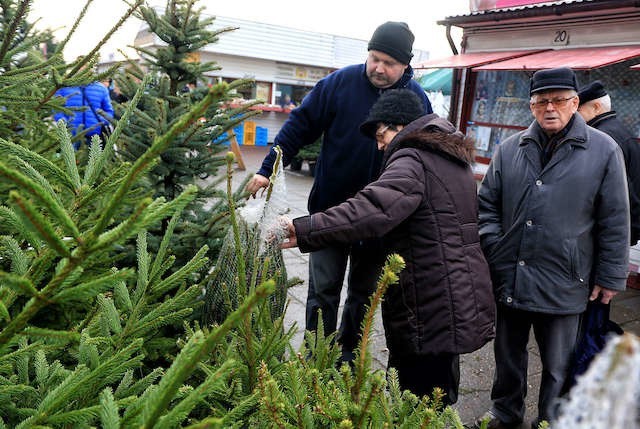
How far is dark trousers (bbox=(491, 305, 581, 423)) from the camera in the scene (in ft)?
8.87

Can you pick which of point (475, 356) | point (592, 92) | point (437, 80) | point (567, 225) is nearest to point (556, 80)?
point (567, 225)

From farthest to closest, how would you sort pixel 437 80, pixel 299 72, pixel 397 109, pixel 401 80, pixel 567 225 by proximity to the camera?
pixel 299 72, pixel 437 80, pixel 401 80, pixel 567 225, pixel 397 109

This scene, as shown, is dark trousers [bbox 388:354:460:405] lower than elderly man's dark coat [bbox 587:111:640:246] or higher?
lower

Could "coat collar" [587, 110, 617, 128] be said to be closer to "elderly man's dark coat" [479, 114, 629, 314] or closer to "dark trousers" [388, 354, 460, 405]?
"elderly man's dark coat" [479, 114, 629, 314]

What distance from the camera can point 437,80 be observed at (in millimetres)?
9992

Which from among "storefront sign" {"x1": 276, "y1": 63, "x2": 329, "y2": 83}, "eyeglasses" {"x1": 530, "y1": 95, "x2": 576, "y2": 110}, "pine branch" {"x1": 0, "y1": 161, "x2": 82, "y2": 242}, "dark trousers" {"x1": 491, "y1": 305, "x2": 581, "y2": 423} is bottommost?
"dark trousers" {"x1": 491, "y1": 305, "x2": 581, "y2": 423}

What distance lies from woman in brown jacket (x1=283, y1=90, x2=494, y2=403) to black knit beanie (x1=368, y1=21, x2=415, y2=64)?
712 millimetres

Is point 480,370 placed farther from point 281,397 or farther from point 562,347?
point 281,397

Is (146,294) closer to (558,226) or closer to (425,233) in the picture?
(425,233)

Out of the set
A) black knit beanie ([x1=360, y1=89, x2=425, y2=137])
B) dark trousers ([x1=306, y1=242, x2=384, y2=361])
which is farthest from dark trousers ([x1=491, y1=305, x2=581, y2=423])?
black knit beanie ([x1=360, y1=89, x2=425, y2=137])

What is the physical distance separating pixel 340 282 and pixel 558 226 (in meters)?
1.38

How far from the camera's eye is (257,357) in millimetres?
1613

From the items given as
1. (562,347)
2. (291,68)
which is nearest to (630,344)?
(562,347)

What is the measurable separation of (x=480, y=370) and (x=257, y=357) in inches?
104
